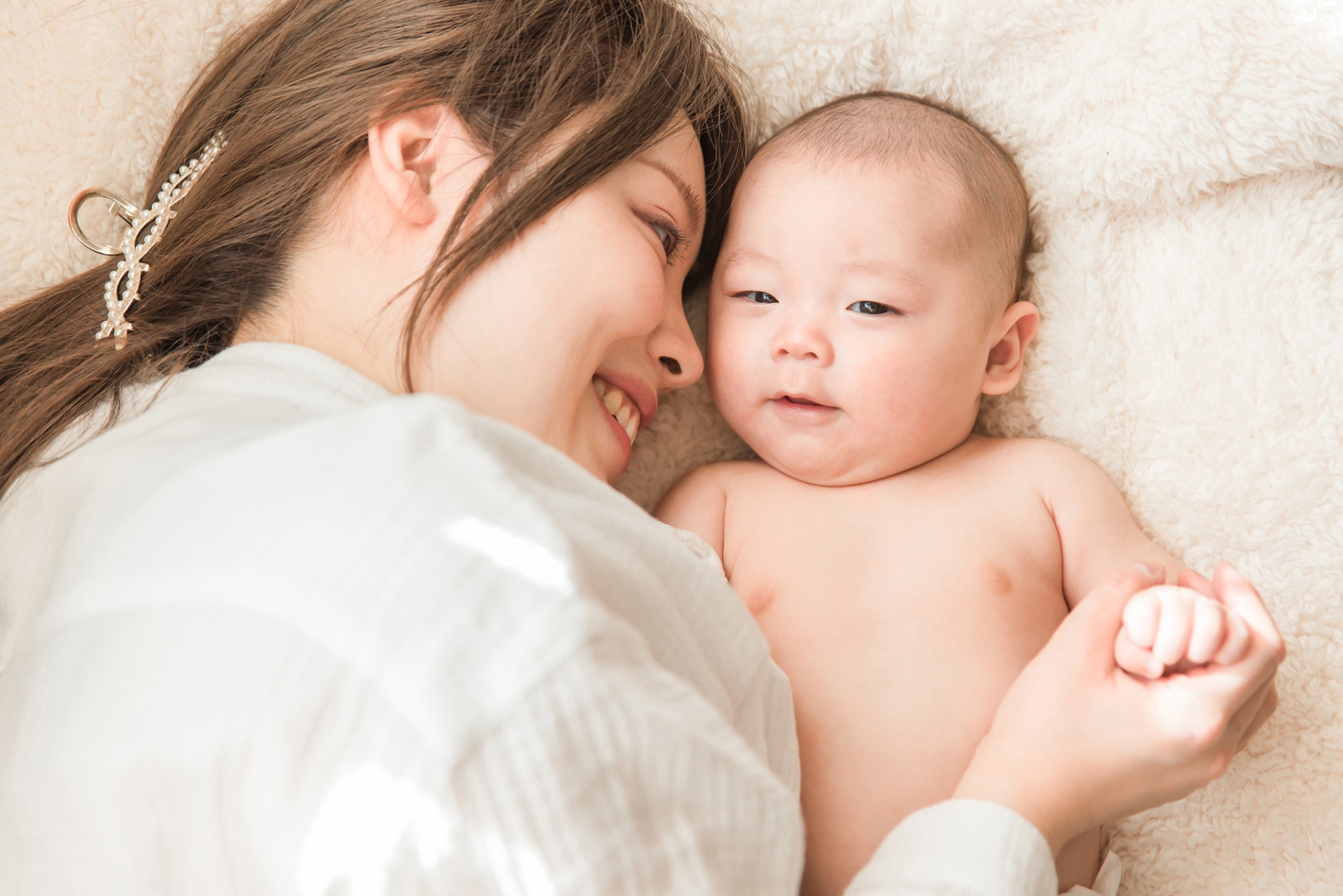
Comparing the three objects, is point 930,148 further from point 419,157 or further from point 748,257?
point 419,157

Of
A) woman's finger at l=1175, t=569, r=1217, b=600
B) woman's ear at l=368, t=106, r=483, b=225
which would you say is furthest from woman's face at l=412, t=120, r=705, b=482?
woman's finger at l=1175, t=569, r=1217, b=600

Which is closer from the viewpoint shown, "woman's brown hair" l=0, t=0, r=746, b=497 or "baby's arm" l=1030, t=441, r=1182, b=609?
"woman's brown hair" l=0, t=0, r=746, b=497

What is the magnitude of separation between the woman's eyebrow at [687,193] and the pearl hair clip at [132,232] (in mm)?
556

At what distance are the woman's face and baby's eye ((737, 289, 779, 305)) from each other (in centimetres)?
18

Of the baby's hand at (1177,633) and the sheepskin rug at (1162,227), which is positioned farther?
the sheepskin rug at (1162,227)

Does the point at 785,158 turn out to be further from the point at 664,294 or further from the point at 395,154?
the point at 395,154

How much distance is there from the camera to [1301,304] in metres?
1.24

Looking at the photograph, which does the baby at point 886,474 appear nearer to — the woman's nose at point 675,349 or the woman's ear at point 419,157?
the woman's nose at point 675,349

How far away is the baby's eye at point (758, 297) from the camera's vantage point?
1295 mm

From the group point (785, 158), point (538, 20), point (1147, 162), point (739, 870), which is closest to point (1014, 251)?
point (1147, 162)

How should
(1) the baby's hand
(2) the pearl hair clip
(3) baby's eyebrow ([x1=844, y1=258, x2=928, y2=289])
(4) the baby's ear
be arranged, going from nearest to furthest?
1. (1) the baby's hand
2. (2) the pearl hair clip
3. (3) baby's eyebrow ([x1=844, y1=258, x2=928, y2=289])
4. (4) the baby's ear

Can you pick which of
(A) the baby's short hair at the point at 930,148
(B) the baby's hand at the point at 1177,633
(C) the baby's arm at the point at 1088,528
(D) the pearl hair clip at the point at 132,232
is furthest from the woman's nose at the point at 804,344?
(D) the pearl hair clip at the point at 132,232

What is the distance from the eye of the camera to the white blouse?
0.62 metres

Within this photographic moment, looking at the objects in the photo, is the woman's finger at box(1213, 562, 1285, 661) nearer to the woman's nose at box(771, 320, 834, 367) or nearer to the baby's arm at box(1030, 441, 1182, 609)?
the baby's arm at box(1030, 441, 1182, 609)
